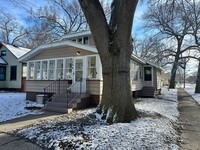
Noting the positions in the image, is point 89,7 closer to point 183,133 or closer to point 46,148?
point 46,148

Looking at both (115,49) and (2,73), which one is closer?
(115,49)

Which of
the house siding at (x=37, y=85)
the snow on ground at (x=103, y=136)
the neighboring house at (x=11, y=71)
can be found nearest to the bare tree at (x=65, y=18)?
the neighboring house at (x=11, y=71)

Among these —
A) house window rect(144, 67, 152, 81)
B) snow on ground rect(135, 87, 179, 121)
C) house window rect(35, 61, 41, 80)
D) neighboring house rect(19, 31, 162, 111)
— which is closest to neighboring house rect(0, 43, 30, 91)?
neighboring house rect(19, 31, 162, 111)

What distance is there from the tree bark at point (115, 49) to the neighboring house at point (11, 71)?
55.2ft

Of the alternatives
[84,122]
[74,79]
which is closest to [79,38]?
[74,79]

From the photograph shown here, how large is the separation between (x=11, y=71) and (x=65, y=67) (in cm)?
1240

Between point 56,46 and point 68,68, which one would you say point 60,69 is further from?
point 56,46

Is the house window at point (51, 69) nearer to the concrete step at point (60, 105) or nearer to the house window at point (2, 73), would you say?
the concrete step at point (60, 105)

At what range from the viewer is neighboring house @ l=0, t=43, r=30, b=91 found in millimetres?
20938

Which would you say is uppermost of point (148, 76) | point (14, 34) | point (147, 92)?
point (14, 34)

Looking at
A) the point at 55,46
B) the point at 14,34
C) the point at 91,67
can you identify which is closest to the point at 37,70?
the point at 55,46

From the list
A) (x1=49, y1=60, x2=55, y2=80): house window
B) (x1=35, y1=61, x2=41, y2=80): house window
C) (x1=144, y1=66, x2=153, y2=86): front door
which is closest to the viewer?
(x1=49, y1=60, x2=55, y2=80): house window

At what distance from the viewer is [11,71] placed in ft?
71.4

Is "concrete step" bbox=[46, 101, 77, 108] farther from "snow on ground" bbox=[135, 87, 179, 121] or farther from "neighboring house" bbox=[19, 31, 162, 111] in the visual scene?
"snow on ground" bbox=[135, 87, 179, 121]
